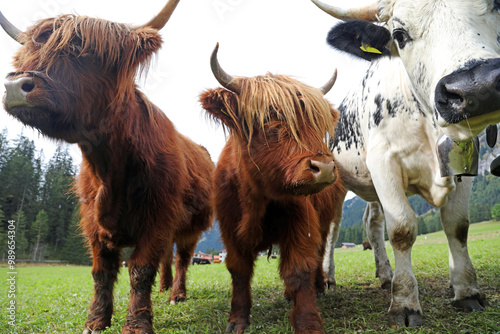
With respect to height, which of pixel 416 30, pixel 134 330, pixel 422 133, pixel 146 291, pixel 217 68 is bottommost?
pixel 134 330

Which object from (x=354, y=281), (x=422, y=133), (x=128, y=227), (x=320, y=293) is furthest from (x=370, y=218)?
(x=128, y=227)

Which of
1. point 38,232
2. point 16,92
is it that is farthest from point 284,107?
point 38,232

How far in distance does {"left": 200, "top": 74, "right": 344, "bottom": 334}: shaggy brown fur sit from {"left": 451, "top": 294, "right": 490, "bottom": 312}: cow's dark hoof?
1469mm

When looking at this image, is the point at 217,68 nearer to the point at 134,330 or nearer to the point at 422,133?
the point at 422,133

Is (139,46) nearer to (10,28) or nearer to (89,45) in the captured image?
(89,45)

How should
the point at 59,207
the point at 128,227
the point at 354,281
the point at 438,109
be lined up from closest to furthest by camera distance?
the point at 438,109
the point at 128,227
the point at 354,281
the point at 59,207

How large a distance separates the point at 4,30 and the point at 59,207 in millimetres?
29637

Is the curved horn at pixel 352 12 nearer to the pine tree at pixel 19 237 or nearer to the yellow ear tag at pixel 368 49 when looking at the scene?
the yellow ear tag at pixel 368 49

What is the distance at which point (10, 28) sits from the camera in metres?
3.55

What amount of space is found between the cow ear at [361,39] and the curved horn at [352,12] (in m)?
0.37

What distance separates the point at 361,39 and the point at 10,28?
3.42 meters

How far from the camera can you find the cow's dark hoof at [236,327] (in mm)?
3144

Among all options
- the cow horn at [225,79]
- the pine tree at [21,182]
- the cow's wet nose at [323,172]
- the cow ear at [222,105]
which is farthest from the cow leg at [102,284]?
the pine tree at [21,182]

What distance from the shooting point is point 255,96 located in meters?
3.24
